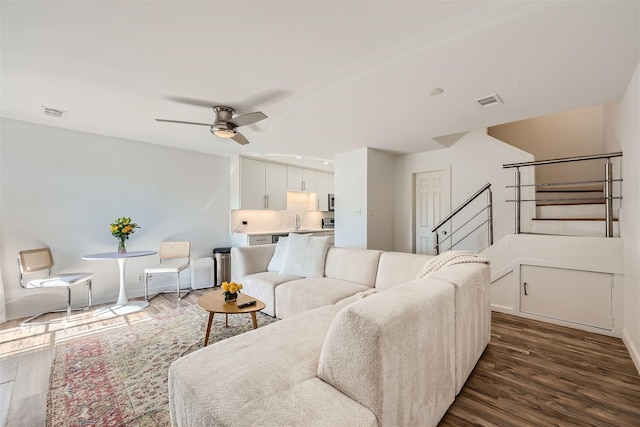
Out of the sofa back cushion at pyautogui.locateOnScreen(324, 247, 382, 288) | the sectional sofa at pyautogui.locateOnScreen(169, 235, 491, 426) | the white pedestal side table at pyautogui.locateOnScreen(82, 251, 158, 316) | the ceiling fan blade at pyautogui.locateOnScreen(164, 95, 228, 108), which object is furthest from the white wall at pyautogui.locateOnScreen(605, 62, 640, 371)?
the white pedestal side table at pyautogui.locateOnScreen(82, 251, 158, 316)

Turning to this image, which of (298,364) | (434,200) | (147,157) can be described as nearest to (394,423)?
(298,364)

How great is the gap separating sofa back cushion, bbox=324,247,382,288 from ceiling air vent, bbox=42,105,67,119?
3.52m

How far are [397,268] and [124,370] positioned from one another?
257 centimetres

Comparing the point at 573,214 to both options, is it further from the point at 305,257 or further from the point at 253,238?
the point at 253,238

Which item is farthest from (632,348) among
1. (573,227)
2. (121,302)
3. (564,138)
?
(121,302)

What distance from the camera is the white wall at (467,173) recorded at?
4059 mm

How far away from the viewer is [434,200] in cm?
490

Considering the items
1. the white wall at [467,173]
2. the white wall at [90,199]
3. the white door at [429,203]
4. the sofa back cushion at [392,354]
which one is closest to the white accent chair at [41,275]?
the white wall at [90,199]

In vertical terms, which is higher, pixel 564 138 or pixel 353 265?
pixel 564 138

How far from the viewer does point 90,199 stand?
3789mm

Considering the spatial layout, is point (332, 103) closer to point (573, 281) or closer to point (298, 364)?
point (298, 364)

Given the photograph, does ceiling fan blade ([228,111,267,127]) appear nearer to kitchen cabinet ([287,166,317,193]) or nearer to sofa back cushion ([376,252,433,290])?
sofa back cushion ([376,252,433,290])

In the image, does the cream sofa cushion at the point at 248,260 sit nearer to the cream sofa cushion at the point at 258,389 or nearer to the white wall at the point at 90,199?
the white wall at the point at 90,199

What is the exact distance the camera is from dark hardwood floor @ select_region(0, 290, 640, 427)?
1593mm
